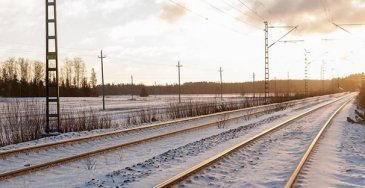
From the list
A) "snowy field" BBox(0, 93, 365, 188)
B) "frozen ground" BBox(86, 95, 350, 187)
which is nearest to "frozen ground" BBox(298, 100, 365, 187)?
"snowy field" BBox(0, 93, 365, 188)

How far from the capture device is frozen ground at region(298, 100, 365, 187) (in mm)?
9773

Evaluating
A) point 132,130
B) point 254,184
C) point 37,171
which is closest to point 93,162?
point 37,171

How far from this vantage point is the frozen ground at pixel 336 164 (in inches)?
385

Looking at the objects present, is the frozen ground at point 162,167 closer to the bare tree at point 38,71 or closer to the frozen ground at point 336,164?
the frozen ground at point 336,164

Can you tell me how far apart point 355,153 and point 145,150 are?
22.6ft

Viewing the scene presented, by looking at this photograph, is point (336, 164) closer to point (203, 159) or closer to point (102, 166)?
point (203, 159)

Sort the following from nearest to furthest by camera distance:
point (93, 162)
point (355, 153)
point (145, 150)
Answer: point (93, 162) < point (355, 153) < point (145, 150)

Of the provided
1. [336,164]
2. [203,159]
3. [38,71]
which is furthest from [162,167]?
[38,71]

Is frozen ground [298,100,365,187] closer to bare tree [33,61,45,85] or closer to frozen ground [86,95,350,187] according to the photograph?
frozen ground [86,95,350,187]

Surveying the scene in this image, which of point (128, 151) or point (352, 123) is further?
point (352, 123)

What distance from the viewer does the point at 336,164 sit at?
12133mm

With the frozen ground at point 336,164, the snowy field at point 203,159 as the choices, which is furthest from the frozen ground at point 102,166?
the frozen ground at point 336,164

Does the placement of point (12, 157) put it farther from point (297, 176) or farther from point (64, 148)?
point (297, 176)

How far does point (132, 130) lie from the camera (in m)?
20.7
